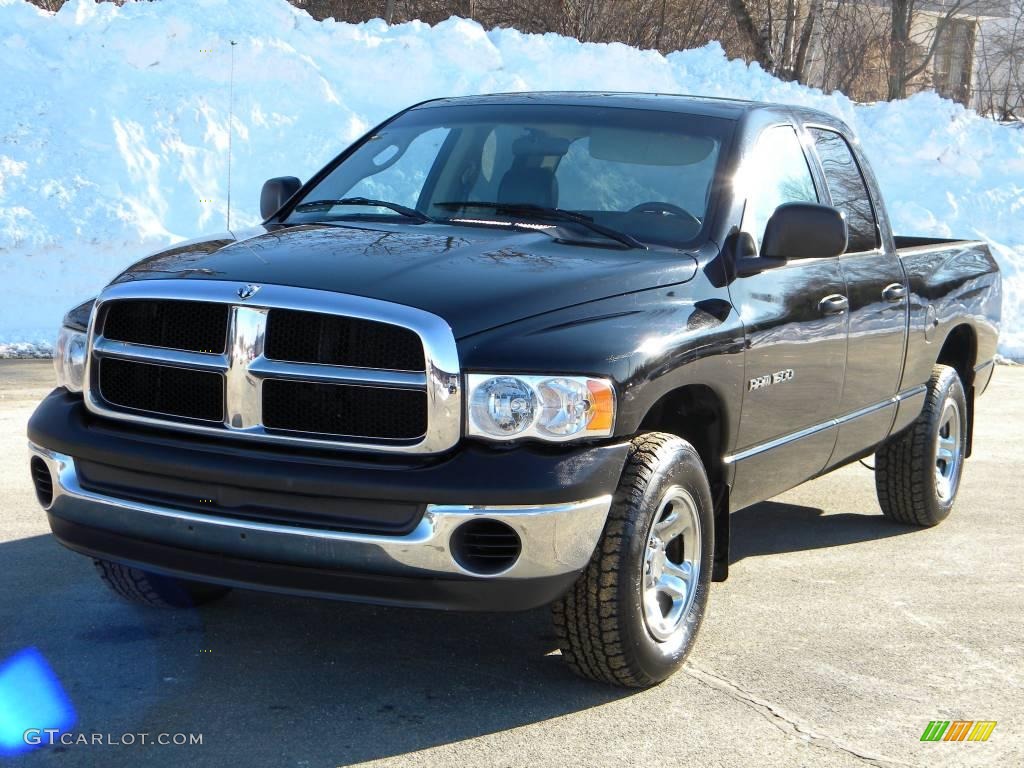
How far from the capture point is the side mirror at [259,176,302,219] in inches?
229

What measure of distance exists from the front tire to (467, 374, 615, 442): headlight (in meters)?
0.30

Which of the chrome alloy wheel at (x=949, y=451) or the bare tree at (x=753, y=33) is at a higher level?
the bare tree at (x=753, y=33)

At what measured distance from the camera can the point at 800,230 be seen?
4.96 meters

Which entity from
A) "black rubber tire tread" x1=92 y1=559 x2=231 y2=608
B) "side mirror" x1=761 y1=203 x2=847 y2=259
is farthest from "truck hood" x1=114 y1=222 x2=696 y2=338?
"black rubber tire tread" x1=92 y1=559 x2=231 y2=608

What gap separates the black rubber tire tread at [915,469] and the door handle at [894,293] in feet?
2.43

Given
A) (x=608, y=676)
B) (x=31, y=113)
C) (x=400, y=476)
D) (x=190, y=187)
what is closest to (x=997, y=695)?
(x=608, y=676)

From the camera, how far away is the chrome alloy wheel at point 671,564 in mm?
4324

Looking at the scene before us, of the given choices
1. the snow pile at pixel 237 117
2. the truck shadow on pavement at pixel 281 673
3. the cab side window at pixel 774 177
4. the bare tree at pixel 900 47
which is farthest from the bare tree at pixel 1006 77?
the truck shadow on pavement at pixel 281 673

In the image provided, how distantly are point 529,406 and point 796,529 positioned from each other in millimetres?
3256

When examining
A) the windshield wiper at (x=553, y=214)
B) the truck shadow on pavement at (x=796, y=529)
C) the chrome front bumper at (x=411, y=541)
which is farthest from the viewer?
the truck shadow on pavement at (x=796, y=529)

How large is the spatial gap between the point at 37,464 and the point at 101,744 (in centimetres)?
106

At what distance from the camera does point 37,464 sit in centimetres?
449

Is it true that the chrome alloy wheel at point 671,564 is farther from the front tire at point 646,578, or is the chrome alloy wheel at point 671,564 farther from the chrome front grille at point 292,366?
the chrome front grille at point 292,366

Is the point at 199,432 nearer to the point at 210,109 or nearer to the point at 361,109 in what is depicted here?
the point at 210,109
